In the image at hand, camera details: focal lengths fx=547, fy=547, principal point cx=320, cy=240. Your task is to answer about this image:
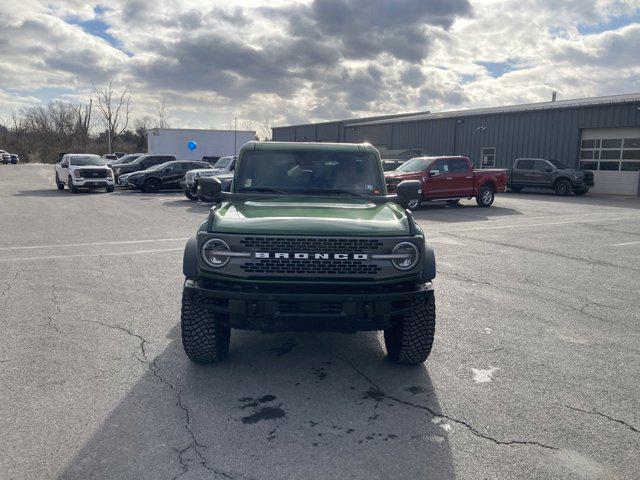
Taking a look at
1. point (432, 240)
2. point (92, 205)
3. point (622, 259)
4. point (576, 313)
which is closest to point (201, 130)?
point (92, 205)

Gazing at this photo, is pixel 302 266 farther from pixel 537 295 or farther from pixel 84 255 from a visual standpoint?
pixel 84 255

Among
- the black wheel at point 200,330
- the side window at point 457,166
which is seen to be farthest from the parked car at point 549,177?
the black wheel at point 200,330

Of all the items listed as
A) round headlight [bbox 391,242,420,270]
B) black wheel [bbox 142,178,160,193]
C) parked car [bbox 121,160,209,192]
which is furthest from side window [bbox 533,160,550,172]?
round headlight [bbox 391,242,420,270]

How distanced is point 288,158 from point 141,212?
1242cm

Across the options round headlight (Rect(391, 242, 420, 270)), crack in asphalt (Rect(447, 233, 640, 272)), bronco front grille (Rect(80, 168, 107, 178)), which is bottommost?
crack in asphalt (Rect(447, 233, 640, 272))

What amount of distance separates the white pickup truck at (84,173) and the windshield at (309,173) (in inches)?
834

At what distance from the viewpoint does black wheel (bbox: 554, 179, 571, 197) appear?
85.2 ft

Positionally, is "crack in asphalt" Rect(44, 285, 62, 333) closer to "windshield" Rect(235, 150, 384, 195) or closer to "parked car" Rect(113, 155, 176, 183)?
"windshield" Rect(235, 150, 384, 195)

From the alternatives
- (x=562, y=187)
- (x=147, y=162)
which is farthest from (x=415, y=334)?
(x=147, y=162)

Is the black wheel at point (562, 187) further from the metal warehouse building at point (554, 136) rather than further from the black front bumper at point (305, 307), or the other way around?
the black front bumper at point (305, 307)

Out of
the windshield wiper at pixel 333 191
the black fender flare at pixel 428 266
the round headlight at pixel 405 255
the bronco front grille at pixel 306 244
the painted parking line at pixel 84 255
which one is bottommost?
the painted parking line at pixel 84 255

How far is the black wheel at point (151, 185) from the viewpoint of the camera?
25312 millimetres

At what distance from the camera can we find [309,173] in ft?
17.6

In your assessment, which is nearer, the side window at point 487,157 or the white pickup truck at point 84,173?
the white pickup truck at point 84,173
